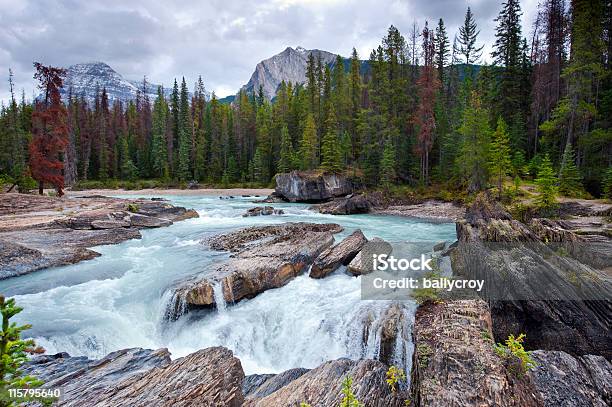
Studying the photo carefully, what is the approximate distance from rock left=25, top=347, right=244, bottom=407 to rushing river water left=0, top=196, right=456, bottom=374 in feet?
6.87

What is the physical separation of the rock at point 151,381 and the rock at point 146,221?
15.2 m

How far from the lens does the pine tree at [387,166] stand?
35969mm

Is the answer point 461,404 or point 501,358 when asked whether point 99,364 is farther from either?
point 501,358

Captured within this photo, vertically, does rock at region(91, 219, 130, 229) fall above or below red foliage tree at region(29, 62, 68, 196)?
below

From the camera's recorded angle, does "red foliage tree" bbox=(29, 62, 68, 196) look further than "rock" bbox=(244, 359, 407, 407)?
Yes

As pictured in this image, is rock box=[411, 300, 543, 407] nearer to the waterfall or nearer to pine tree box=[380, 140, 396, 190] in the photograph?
the waterfall

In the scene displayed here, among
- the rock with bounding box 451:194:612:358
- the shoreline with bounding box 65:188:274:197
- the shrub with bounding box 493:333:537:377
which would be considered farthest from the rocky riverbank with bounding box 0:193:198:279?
the shoreline with bounding box 65:188:274:197

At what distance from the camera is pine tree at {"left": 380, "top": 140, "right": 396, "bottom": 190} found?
36.0 metres

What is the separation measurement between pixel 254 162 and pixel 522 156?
139 feet

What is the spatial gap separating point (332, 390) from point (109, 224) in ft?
61.8

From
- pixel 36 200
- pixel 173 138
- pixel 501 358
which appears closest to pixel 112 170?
pixel 173 138

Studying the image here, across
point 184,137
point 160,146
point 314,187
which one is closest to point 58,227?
point 314,187

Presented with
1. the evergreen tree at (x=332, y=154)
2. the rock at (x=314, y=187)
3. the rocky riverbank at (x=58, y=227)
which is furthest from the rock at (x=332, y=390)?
the evergreen tree at (x=332, y=154)

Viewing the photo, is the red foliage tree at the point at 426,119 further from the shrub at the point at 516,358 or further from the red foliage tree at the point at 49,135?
the red foliage tree at the point at 49,135
